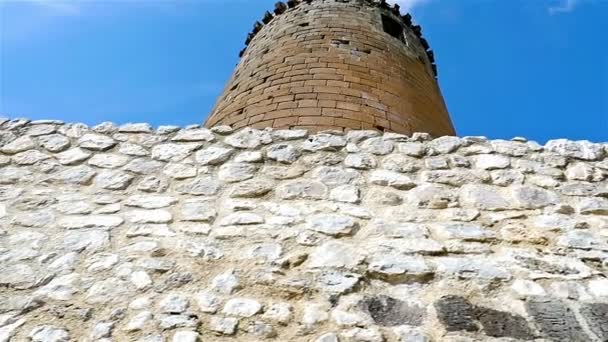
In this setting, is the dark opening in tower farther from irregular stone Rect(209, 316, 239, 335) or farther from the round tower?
irregular stone Rect(209, 316, 239, 335)

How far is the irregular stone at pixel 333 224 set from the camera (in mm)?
2473

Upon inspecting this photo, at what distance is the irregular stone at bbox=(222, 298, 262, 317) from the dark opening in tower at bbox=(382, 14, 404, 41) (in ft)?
18.4

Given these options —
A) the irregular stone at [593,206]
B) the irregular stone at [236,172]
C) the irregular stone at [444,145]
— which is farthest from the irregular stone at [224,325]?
the irregular stone at [593,206]

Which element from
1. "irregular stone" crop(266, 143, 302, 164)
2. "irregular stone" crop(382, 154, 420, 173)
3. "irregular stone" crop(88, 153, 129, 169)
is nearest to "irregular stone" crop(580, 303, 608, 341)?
"irregular stone" crop(382, 154, 420, 173)

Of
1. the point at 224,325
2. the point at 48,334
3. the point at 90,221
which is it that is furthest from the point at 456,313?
the point at 90,221

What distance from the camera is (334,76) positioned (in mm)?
5223

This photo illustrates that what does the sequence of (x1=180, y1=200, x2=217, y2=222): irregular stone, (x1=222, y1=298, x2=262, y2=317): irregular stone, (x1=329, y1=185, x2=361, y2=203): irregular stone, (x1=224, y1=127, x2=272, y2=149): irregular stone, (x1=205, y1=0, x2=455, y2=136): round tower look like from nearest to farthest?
(x1=222, y1=298, x2=262, y2=317): irregular stone → (x1=180, y1=200, x2=217, y2=222): irregular stone → (x1=329, y1=185, x2=361, y2=203): irregular stone → (x1=224, y1=127, x2=272, y2=149): irregular stone → (x1=205, y1=0, x2=455, y2=136): round tower

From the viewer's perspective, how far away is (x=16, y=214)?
2.62 metres

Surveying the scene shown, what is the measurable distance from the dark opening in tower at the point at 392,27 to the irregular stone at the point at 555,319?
5.44 m

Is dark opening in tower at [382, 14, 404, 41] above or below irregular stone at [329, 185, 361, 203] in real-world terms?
above

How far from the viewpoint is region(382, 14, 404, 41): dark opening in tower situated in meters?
7.07

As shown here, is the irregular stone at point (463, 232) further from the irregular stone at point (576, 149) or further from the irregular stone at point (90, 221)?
the irregular stone at point (90, 221)

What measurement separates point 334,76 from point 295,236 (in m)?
3.09

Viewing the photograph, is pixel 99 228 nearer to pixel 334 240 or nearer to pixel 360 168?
pixel 334 240
